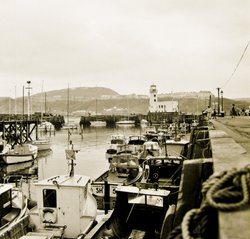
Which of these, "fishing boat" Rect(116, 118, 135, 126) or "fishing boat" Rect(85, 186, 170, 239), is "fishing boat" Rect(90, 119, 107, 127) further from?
"fishing boat" Rect(85, 186, 170, 239)

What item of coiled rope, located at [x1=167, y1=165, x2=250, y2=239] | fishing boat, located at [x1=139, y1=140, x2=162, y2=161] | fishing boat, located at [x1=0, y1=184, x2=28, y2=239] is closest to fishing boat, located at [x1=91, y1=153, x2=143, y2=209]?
fishing boat, located at [x1=0, y1=184, x2=28, y2=239]

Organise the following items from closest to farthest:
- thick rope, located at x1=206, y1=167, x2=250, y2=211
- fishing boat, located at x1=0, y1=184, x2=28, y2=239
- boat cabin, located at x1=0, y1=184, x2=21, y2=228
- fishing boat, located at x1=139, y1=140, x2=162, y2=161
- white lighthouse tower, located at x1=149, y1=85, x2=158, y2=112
Result: 1. thick rope, located at x1=206, y1=167, x2=250, y2=211
2. fishing boat, located at x1=0, y1=184, x2=28, y2=239
3. boat cabin, located at x1=0, y1=184, x2=21, y2=228
4. fishing boat, located at x1=139, y1=140, x2=162, y2=161
5. white lighthouse tower, located at x1=149, y1=85, x2=158, y2=112

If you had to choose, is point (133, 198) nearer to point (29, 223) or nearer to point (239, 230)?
point (29, 223)

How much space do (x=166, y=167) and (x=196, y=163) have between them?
13.7 metres

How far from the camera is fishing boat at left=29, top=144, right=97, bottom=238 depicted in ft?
39.3

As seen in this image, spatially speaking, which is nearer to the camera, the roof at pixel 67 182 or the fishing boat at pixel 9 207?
the roof at pixel 67 182

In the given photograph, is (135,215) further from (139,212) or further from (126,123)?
(126,123)

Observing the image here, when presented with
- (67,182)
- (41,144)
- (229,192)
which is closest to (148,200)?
(67,182)

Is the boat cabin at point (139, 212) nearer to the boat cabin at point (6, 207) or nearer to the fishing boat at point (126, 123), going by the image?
the boat cabin at point (6, 207)

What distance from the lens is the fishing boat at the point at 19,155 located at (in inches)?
1387

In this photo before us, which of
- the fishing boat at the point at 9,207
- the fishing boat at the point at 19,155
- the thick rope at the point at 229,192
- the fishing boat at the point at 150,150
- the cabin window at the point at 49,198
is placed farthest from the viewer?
the fishing boat at the point at 19,155

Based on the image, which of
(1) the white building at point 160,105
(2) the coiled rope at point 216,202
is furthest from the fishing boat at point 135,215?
(1) the white building at point 160,105

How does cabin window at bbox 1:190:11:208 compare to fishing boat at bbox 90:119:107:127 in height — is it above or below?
above

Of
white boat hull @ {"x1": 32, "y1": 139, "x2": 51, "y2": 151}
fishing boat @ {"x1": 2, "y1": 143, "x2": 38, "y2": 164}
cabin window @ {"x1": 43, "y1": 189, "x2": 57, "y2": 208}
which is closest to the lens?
cabin window @ {"x1": 43, "y1": 189, "x2": 57, "y2": 208}
